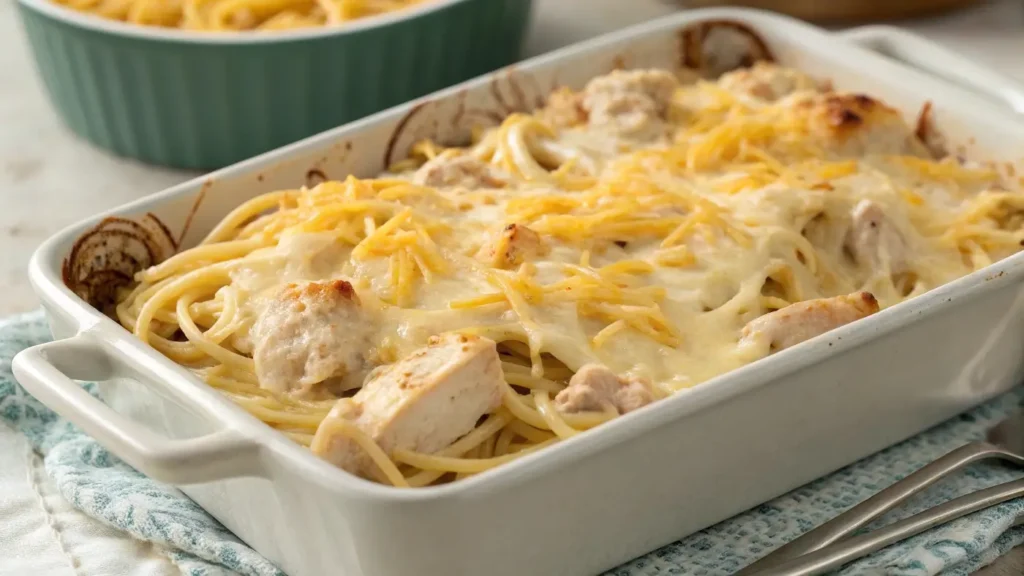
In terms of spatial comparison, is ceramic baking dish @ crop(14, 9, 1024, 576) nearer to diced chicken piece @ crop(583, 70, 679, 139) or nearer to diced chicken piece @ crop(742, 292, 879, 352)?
diced chicken piece @ crop(742, 292, 879, 352)

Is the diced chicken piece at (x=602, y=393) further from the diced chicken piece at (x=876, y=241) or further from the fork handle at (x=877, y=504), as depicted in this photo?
the diced chicken piece at (x=876, y=241)

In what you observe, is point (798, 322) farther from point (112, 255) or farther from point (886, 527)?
point (112, 255)

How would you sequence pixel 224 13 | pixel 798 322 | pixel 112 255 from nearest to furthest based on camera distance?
pixel 798 322 < pixel 112 255 < pixel 224 13

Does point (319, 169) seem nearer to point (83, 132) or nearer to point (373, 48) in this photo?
point (373, 48)

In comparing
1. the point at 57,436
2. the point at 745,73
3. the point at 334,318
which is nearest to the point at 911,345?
the point at 334,318

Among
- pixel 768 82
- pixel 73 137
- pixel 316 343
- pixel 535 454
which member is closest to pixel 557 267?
pixel 316 343

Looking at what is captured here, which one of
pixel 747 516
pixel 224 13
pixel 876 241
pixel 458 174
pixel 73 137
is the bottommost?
pixel 747 516

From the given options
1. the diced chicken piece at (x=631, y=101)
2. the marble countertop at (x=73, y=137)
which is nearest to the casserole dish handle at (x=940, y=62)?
the diced chicken piece at (x=631, y=101)
